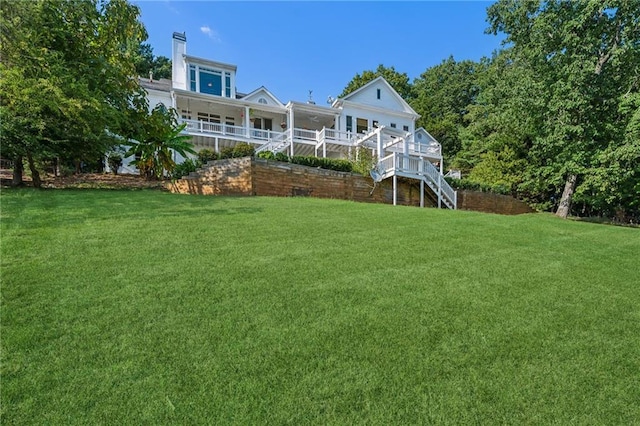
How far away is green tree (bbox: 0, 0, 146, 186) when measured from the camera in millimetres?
8602

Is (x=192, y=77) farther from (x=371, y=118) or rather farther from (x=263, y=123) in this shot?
(x=371, y=118)

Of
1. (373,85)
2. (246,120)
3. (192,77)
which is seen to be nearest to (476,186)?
(373,85)

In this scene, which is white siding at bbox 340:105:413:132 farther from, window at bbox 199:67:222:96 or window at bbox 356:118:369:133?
window at bbox 199:67:222:96

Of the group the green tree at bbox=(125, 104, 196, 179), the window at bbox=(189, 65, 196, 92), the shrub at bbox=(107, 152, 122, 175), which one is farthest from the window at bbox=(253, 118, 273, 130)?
the shrub at bbox=(107, 152, 122, 175)

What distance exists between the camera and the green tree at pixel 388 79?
35.6 metres

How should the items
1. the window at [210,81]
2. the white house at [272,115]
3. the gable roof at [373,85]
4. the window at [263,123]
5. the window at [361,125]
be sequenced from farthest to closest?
1. the window at [361,125]
2. the gable roof at [373,85]
3. the window at [263,123]
4. the window at [210,81]
5. the white house at [272,115]

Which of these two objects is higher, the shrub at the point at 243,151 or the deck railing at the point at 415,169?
the shrub at the point at 243,151

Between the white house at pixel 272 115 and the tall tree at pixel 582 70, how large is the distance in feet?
18.0

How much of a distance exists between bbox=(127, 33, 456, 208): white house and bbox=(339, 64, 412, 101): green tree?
1184cm

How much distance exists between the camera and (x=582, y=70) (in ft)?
48.4

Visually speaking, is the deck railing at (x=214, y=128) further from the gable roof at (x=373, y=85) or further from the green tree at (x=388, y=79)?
the green tree at (x=388, y=79)

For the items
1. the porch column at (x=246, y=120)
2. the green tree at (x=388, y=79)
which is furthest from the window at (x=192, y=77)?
the green tree at (x=388, y=79)

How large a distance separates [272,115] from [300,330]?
67.1 ft

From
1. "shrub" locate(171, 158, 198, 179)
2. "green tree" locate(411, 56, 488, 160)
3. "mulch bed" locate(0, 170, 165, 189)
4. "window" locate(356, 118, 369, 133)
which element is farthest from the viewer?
"green tree" locate(411, 56, 488, 160)
